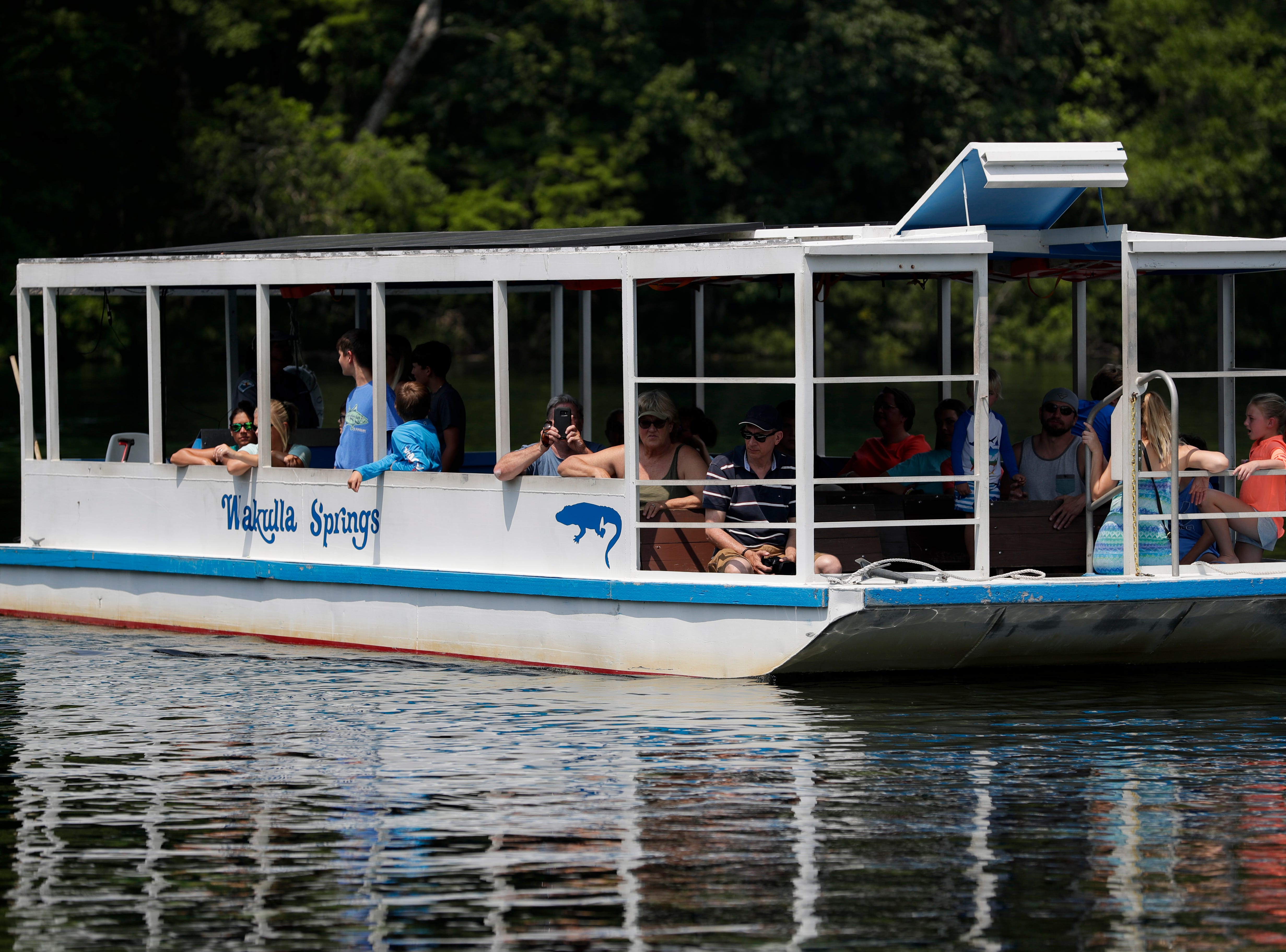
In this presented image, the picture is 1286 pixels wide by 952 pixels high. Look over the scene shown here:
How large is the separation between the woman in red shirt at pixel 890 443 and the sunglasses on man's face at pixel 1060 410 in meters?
0.93

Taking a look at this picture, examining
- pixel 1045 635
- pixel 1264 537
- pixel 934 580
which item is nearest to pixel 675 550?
pixel 934 580

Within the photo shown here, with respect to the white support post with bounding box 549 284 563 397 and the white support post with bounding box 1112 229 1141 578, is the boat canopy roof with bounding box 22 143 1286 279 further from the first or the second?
the white support post with bounding box 549 284 563 397

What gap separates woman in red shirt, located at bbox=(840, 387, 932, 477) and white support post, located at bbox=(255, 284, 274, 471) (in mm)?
3362

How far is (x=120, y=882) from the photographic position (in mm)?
7203

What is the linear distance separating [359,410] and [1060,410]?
Result: 3.81 metres

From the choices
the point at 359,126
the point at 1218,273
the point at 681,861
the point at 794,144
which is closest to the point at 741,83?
the point at 794,144

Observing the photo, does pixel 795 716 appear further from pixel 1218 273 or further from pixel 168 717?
pixel 1218 273

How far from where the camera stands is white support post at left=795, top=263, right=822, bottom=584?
32.1ft

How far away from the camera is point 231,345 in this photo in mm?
14070

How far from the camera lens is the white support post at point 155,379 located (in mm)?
11977

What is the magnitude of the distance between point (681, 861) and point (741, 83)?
4211 cm

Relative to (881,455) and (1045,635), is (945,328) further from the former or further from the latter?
(1045,635)

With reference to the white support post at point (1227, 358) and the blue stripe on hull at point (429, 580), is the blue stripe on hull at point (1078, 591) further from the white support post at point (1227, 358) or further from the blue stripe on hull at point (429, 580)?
the white support post at point (1227, 358)

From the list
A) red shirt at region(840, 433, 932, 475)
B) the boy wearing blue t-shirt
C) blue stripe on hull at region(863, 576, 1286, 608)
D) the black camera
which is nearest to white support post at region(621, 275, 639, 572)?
the black camera
